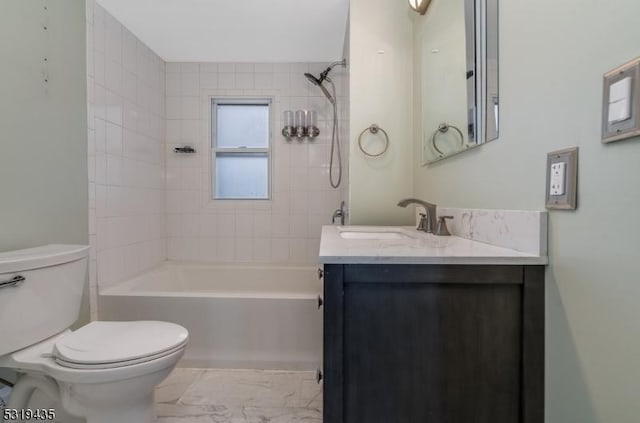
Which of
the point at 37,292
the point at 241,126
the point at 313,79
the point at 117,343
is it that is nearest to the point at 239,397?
the point at 117,343

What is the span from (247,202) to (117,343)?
1713 millimetres

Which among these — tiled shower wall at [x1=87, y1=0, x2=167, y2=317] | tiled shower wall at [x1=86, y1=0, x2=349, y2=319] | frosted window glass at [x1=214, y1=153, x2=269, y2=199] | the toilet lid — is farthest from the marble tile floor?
frosted window glass at [x1=214, y1=153, x2=269, y2=199]

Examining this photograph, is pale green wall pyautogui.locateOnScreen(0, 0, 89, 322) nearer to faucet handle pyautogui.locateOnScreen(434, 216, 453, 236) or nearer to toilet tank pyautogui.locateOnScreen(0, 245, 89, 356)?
toilet tank pyautogui.locateOnScreen(0, 245, 89, 356)

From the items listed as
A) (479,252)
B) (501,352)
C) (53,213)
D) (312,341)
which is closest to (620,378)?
(501,352)

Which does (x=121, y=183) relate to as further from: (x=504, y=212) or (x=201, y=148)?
(x=504, y=212)

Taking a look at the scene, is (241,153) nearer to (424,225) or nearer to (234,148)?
(234,148)

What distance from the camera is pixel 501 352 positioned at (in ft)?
2.61

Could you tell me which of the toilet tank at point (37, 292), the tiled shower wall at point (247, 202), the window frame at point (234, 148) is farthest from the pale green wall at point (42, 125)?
the window frame at point (234, 148)

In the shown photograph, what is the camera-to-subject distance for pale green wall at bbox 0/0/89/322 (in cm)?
136

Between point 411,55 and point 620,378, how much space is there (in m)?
1.78

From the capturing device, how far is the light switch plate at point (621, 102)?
547 millimetres

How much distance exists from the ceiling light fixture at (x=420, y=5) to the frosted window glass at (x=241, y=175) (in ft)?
5.47

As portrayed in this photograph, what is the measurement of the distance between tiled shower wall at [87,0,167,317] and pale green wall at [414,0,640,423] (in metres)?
2.22

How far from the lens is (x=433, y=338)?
31.4 inches
